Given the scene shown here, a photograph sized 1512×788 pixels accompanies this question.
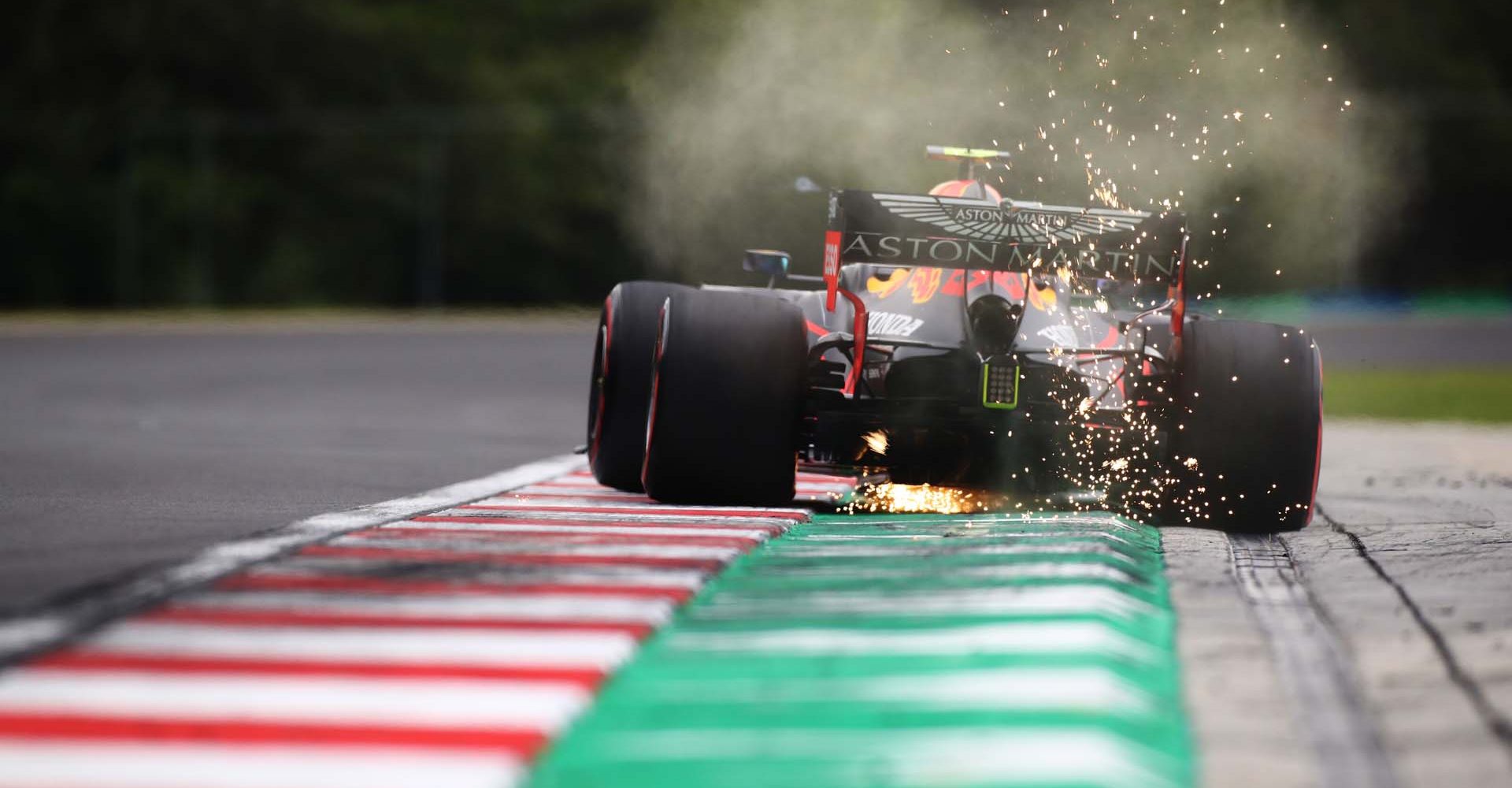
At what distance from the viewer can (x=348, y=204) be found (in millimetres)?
41625

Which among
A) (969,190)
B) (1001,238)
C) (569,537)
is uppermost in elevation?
(969,190)

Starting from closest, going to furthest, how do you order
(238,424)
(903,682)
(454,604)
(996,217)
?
(903,682)
(454,604)
(996,217)
(238,424)

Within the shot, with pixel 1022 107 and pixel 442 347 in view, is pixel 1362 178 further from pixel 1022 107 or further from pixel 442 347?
pixel 442 347

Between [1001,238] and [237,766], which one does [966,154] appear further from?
[237,766]

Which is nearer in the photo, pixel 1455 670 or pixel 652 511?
pixel 1455 670

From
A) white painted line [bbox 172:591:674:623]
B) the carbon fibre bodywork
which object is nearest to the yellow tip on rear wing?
the carbon fibre bodywork

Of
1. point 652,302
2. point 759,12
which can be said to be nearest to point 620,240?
point 759,12

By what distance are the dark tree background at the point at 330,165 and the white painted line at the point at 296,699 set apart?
3546 centimetres

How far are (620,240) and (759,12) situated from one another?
619cm

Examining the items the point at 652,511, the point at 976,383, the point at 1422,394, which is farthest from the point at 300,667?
the point at 1422,394

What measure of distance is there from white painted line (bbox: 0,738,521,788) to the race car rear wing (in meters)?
4.39

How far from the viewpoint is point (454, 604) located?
5543 mm

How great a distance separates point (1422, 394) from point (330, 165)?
27208 millimetres

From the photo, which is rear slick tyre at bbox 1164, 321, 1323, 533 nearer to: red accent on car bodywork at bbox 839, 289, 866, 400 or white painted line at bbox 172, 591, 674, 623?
red accent on car bodywork at bbox 839, 289, 866, 400
